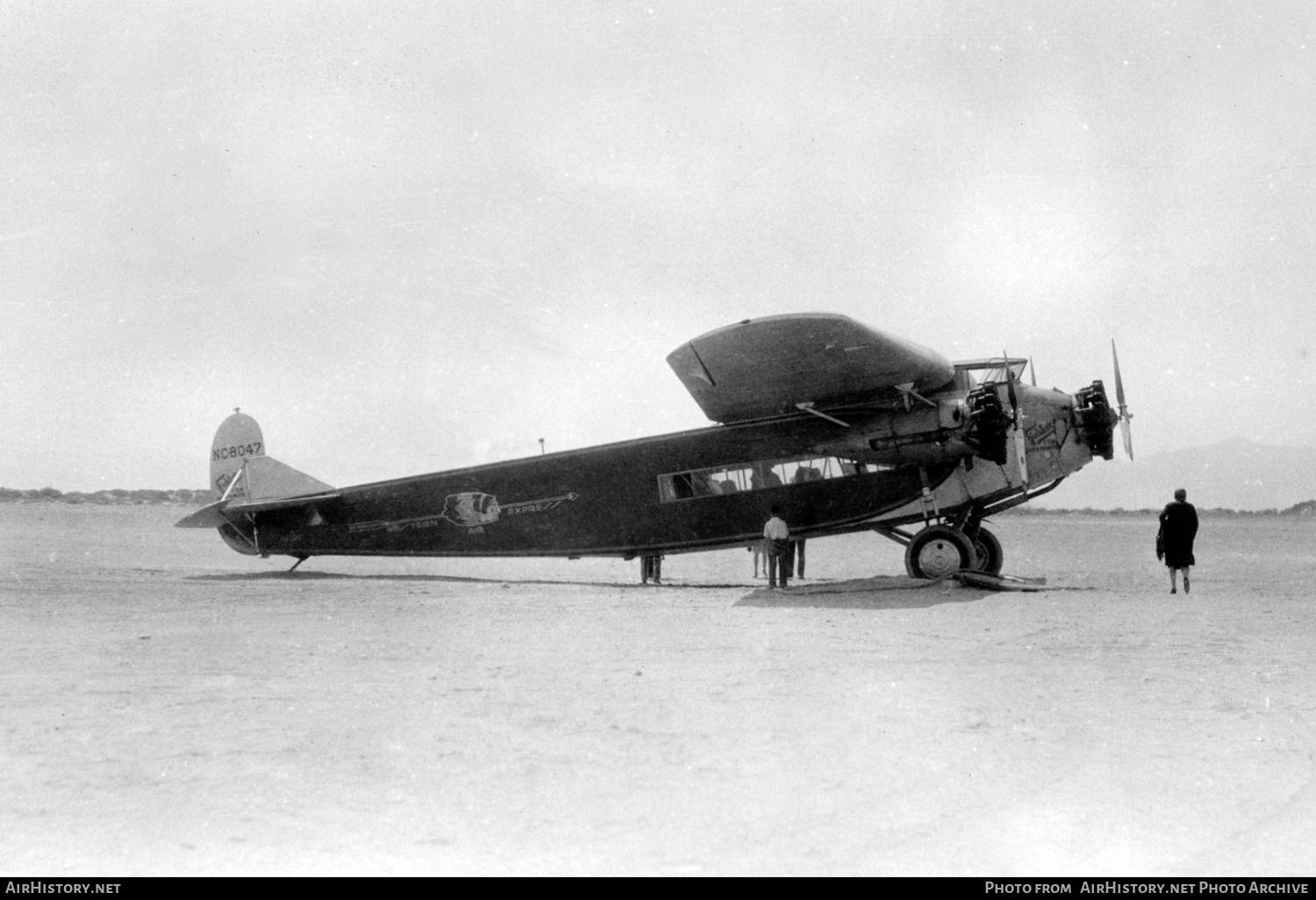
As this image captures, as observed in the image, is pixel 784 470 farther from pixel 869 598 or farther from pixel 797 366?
pixel 869 598

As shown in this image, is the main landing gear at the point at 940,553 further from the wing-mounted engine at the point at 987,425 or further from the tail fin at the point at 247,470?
the tail fin at the point at 247,470

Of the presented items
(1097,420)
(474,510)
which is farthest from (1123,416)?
(474,510)

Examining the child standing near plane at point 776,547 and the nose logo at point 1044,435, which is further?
the nose logo at point 1044,435

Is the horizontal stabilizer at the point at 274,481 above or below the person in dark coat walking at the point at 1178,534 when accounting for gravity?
above

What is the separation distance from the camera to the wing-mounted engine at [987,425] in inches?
521

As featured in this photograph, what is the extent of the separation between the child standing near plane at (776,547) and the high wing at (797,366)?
165 centimetres

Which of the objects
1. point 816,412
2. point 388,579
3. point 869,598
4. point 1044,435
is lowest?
point 869,598

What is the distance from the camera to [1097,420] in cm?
1411

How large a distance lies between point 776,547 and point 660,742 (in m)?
8.96

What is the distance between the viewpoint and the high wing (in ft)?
39.9

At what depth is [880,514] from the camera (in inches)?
572

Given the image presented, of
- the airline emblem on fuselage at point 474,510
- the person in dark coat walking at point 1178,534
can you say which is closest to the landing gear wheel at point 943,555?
the person in dark coat walking at point 1178,534
